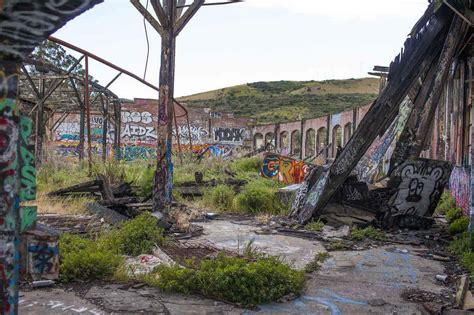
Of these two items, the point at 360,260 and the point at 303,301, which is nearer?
the point at 303,301

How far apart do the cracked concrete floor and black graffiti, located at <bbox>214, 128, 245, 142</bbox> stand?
34.5m

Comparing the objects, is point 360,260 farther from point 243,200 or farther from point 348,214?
point 243,200

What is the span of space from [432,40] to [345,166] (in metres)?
3.60

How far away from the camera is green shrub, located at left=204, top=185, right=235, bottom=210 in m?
12.8

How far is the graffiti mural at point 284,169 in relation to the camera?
19.4 metres

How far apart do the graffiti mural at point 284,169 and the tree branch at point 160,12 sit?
37.3 feet

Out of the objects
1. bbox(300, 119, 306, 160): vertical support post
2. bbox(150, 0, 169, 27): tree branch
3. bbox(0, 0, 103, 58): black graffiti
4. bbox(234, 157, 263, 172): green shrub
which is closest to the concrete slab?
bbox(150, 0, 169, 27): tree branch

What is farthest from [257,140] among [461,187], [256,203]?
[461,187]

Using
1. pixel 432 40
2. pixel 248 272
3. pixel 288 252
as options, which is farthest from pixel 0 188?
pixel 432 40

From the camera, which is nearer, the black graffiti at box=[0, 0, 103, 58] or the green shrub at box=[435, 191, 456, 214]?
the black graffiti at box=[0, 0, 103, 58]

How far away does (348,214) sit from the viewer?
11.2 m

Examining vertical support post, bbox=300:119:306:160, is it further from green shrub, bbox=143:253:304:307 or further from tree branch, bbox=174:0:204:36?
green shrub, bbox=143:253:304:307

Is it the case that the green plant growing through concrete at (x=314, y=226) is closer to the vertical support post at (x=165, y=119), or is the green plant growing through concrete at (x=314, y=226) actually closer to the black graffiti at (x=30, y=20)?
the vertical support post at (x=165, y=119)

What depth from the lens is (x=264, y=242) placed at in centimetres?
866
